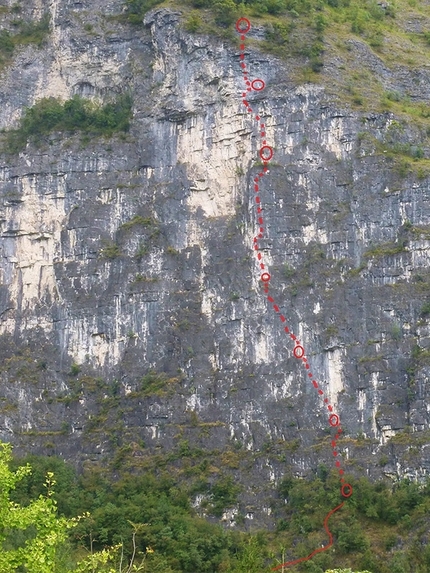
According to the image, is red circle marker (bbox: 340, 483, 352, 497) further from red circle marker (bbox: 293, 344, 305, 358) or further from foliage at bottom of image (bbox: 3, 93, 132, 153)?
foliage at bottom of image (bbox: 3, 93, 132, 153)

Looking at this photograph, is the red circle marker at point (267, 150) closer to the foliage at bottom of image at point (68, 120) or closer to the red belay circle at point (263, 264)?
the red belay circle at point (263, 264)

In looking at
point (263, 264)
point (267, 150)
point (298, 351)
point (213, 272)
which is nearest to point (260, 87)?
point (267, 150)

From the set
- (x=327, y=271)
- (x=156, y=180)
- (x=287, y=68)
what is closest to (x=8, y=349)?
(x=156, y=180)

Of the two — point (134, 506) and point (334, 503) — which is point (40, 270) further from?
point (334, 503)

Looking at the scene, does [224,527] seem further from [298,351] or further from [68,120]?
[68,120]

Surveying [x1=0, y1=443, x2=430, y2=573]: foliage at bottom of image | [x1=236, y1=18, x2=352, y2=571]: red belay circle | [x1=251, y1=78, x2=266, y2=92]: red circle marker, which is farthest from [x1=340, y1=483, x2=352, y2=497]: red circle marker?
[x1=251, y1=78, x2=266, y2=92]: red circle marker

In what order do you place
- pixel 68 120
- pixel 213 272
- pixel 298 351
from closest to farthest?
pixel 298 351, pixel 213 272, pixel 68 120
